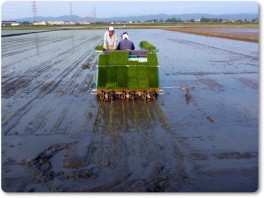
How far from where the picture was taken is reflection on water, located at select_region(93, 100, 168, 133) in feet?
27.4

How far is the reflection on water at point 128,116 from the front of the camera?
27.4 ft

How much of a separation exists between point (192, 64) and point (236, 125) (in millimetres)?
11166

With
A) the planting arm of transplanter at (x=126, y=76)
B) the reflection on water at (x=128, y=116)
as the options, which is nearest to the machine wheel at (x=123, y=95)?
the planting arm of transplanter at (x=126, y=76)

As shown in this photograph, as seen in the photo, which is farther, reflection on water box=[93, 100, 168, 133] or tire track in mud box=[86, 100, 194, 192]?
reflection on water box=[93, 100, 168, 133]

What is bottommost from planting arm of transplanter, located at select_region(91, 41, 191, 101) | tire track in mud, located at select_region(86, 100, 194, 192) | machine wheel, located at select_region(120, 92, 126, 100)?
tire track in mud, located at select_region(86, 100, 194, 192)

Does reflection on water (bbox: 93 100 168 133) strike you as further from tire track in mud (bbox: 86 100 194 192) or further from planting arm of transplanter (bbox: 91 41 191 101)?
planting arm of transplanter (bbox: 91 41 191 101)

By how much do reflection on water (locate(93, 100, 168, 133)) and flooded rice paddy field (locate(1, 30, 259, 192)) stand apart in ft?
0.08

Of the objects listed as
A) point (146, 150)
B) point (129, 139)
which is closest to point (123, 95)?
point (129, 139)

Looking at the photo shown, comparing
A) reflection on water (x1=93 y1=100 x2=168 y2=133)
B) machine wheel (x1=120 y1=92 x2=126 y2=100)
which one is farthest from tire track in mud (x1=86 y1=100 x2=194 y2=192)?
machine wheel (x1=120 y1=92 x2=126 y2=100)

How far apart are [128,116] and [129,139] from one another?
1736 mm

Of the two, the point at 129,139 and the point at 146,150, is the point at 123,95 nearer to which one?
the point at 129,139

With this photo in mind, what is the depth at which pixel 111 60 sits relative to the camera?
36.0ft

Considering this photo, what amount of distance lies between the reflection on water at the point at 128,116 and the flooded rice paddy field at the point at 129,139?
0.02m

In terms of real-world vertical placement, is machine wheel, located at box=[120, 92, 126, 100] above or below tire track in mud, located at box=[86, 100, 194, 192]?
above
